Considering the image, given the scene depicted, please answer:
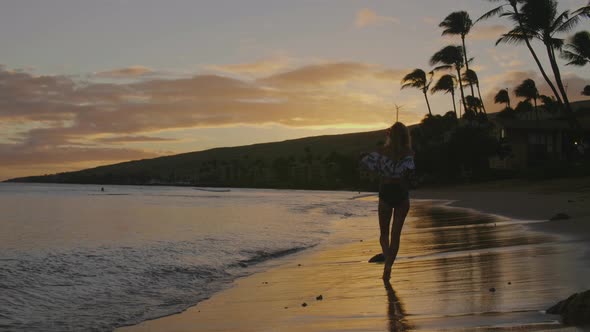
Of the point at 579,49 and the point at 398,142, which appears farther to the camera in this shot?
the point at 579,49

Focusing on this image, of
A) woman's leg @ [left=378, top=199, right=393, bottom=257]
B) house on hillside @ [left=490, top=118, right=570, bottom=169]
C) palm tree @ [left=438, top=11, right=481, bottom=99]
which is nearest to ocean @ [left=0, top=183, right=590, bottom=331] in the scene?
woman's leg @ [left=378, top=199, right=393, bottom=257]

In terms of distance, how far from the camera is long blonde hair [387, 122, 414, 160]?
7.24 m

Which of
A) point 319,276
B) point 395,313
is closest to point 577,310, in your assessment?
point 395,313

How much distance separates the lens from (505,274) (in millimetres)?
6848

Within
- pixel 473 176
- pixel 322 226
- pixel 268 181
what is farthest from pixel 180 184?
pixel 322 226

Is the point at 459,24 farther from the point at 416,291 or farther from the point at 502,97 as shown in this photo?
the point at 416,291

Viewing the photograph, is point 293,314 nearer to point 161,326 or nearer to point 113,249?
point 161,326

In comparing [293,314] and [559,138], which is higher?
[559,138]

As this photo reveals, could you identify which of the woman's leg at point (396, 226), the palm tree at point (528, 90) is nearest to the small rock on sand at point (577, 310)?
the woman's leg at point (396, 226)

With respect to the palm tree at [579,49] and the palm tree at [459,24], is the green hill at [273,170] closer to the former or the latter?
the palm tree at [459,24]

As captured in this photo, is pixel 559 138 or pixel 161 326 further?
pixel 559 138

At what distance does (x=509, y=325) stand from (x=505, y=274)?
2556mm

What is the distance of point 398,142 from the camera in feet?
23.8

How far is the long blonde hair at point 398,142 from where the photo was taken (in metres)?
7.24
